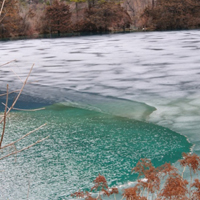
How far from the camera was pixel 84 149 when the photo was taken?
14.8ft

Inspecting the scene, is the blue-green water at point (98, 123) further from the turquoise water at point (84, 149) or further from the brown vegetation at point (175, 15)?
the brown vegetation at point (175, 15)

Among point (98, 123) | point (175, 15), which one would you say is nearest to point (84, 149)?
point (98, 123)

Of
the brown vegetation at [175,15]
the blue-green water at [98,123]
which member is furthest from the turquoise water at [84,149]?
the brown vegetation at [175,15]

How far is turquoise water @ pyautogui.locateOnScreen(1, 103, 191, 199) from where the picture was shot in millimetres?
3680

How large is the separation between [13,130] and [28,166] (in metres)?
1.42

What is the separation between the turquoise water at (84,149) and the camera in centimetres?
368

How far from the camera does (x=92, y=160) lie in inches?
164

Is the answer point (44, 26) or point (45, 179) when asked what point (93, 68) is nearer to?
point (45, 179)

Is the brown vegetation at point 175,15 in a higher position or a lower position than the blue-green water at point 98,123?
higher

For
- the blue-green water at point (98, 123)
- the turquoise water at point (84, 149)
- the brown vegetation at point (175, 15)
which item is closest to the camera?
the turquoise water at point (84, 149)

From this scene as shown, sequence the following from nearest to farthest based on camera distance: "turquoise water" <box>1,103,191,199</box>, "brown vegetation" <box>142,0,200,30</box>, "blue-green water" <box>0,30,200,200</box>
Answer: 1. "turquoise water" <box>1,103,191,199</box>
2. "blue-green water" <box>0,30,200,200</box>
3. "brown vegetation" <box>142,0,200,30</box>

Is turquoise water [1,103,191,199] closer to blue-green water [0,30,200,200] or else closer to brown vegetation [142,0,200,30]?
blue-green water [0,30,200,200]

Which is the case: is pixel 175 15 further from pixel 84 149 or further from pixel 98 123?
pixel 84 149

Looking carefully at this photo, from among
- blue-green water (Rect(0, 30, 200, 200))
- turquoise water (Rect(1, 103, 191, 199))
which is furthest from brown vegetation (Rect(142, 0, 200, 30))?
turquoise water (Rect(1, 103, 191, 199))
